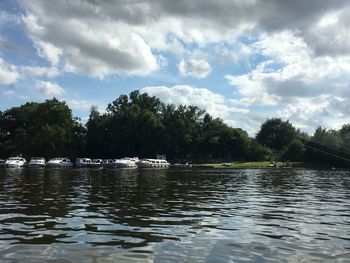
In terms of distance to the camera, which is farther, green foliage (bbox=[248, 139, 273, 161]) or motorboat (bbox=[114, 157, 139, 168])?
green foliage (bbox=[248, 139, 273, 161])

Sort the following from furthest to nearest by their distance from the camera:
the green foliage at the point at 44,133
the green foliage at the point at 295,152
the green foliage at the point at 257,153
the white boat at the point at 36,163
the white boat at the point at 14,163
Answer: the green foliage at the point at 257,153 < the green foliage at the point at 44,133 < the green foliage at the point at 295,152 < the white boat at the point at 36,163 < the white boat at the point at 14,163

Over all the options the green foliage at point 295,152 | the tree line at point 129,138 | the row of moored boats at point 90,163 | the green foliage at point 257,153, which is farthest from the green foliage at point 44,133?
the green foliage at point 295,152

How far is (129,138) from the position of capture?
18712cm

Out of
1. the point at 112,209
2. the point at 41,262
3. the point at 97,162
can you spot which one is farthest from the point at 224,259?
the point at 97,162

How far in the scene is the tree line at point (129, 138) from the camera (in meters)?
176

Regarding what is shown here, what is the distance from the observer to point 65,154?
183m

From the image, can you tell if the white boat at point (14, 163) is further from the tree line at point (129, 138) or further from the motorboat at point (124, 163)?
the motorboat at point (124, 163)

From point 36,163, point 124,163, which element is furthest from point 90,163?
point 36,163

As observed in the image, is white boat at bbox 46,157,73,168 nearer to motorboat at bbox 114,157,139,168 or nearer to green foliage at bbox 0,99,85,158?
green foliage at bbox 0,99,85,158

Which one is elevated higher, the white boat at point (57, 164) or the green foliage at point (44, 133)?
the green foliage at point (44, 133)

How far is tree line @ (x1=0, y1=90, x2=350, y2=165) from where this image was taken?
577 ft

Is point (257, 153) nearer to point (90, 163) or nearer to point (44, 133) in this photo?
point (90, 163)

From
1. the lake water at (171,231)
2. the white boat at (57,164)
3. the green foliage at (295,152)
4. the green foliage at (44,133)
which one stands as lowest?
the lake water at (171,231)

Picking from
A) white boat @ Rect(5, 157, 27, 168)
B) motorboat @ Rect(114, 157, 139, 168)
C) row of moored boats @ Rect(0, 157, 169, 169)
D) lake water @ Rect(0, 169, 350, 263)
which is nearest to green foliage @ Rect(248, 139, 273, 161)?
row of moored boats @ Rect(0, 157, 169, 169)
